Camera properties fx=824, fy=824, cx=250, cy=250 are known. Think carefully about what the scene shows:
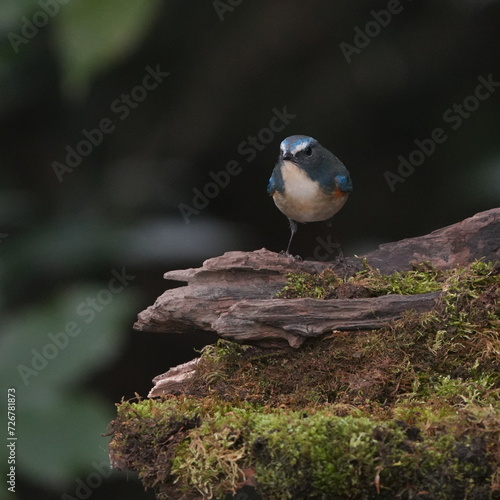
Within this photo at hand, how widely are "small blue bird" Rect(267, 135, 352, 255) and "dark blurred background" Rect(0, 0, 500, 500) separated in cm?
76

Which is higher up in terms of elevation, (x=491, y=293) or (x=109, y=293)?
(x=109, y=293)

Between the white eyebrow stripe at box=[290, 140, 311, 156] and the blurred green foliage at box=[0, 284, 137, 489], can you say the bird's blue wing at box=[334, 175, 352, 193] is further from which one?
the blurred green foliage at box=[0, 284, 137, 489]

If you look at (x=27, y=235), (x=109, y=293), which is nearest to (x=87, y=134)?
(x=27, y=235)

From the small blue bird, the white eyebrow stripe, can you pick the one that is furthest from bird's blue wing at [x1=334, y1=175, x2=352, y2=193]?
the white eyebrow stripe

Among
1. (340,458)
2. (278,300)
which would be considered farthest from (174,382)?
(340,458)

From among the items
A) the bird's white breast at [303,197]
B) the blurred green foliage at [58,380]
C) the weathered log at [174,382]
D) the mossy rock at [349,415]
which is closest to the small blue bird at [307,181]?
the bird's white breast at [303,197]

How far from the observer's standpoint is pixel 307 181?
400 cm

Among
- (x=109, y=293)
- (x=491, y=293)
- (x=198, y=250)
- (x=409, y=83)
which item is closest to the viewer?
(x=491, y=293)

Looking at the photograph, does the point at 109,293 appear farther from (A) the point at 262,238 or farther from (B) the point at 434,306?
(B) the point at 434,306

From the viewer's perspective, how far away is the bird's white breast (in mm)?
3992

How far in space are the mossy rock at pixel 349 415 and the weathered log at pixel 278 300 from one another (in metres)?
0.08

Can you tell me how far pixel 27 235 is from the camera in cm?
434

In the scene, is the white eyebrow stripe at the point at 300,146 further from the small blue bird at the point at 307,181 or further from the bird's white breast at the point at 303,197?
the bird's white breast at the point at 303,197

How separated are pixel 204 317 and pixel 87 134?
193 cm
